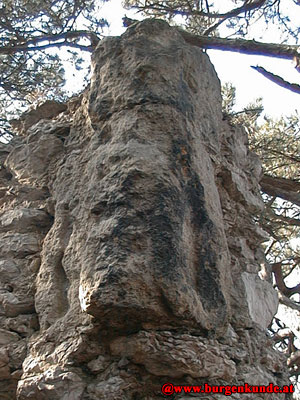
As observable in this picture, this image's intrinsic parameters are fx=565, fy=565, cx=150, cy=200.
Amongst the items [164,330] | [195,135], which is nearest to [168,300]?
[164,330]

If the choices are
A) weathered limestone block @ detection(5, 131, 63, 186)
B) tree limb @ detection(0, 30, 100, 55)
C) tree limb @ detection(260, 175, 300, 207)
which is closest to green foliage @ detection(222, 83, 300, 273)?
tree limb @ detection(260, 175, 300, 207)

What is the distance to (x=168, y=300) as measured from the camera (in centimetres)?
207

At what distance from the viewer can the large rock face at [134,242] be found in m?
2.08

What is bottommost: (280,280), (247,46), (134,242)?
(134,242)

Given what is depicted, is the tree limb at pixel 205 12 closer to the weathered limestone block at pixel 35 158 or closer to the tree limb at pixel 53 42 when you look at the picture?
the tree limb at pixel 53 42

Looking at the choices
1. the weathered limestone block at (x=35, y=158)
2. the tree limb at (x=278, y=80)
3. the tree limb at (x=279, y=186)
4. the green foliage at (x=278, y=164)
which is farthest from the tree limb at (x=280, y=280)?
the weathered limestone block at (x=35, y=158)

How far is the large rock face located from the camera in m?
2.08

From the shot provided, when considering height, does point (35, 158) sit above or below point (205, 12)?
below

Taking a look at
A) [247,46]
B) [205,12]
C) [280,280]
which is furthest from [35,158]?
[280,280]

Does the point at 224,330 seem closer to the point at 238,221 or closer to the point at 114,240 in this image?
the point at 114,240

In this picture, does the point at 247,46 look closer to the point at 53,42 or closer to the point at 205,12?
the point at 205,12

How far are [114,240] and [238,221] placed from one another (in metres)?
1.16

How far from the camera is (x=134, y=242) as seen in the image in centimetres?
213

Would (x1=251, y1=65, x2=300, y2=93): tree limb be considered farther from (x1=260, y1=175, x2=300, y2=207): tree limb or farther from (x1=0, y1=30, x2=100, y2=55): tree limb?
(x1=0, y1=30, x2=100, y2=55): tree limb
